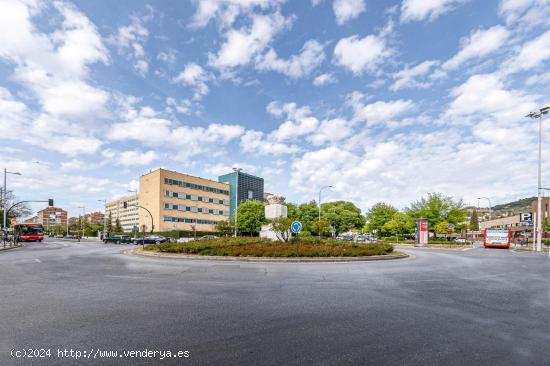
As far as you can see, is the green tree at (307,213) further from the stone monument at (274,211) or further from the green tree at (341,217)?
the stone monument at (274,211)

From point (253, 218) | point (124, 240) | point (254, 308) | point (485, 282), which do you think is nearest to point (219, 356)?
point (254, 308)

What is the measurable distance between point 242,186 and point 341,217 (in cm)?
5268

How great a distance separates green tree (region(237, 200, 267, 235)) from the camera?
73375mm

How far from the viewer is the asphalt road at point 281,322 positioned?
13.8 ft

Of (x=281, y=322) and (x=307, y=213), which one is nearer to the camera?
(x=281, y=322)

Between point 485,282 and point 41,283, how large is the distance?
48.8 ft

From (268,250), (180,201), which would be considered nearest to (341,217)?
(180,201)

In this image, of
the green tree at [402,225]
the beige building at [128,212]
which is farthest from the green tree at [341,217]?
the beige building at [128,212]

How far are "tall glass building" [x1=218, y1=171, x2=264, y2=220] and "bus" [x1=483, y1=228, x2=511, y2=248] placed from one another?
79093 mm

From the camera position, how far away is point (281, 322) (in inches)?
222

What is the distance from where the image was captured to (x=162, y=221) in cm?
7769

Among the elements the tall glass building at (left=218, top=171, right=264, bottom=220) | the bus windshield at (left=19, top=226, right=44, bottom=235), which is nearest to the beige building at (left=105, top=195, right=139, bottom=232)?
the tall glass building at (left=218, top=171, right=264, bottom=220)

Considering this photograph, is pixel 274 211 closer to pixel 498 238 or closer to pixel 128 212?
pixel 498 238

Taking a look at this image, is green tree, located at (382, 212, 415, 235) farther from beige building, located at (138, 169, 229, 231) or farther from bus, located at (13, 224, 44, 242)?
bus, located at (13, 224, 44, 242)
